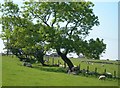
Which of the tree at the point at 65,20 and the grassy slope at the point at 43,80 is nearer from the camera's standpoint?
the grassy slope at the point at 43,80

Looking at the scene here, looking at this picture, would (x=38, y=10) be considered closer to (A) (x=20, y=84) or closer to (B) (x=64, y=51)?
(B) (x=64, y=51)

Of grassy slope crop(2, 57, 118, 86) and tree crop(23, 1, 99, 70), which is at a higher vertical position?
tree crop(23, 1, 99, 70)

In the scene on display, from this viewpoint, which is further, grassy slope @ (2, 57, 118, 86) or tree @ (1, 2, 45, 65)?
tree @ (1, 2, 45, 65)

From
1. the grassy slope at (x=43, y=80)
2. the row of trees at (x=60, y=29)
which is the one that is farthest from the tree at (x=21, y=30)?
the grassy slope at (x=43, y=80)

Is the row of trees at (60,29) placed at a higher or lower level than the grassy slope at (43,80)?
higher

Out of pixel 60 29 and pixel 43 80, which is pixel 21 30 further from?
pixel 43 80

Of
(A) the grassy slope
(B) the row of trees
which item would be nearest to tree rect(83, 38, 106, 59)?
(B) the row of trees

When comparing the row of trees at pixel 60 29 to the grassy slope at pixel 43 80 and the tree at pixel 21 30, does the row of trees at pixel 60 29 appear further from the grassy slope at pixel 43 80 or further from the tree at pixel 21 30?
the grassy slope at pixel 43 80

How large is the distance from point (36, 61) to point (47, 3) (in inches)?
879

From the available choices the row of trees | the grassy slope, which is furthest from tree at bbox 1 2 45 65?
the grassy slope

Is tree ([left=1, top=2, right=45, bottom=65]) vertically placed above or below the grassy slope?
above

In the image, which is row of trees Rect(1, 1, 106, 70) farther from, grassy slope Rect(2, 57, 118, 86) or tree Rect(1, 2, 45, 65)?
grassy slope Rect(2, 57, 118, 86)

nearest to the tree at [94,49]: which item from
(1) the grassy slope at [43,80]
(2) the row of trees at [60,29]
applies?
(2) the row of trees at [60,29]

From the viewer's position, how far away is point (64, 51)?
1807 inches
